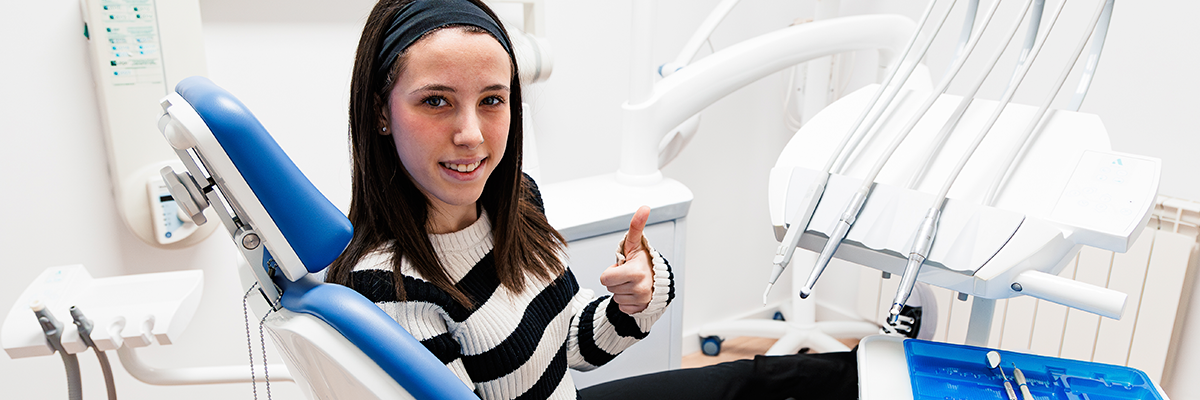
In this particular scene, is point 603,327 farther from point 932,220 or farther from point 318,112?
point 318,112

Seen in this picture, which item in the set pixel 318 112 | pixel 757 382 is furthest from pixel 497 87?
pixel 318 112

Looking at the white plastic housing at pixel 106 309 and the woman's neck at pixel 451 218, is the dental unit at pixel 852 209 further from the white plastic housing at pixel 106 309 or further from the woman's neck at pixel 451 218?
the white plastic housing at pixel 106 309

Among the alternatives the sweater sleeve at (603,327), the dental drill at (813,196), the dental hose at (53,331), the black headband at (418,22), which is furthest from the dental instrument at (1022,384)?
the dental hose at (53,331)

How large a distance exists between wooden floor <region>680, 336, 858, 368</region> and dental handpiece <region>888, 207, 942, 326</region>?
1.63 m

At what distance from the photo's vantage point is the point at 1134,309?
1781mm

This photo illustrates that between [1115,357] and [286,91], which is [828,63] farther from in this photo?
[286,91]

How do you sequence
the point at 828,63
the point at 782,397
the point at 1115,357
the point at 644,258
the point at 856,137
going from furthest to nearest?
the point at 828,63
the point at 1115,357
the point at 782,397
the point at 856,137
the point at 644,258

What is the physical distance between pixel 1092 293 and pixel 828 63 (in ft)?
4.49

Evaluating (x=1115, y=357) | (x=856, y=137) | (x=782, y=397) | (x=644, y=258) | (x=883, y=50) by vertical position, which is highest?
(x=883, y=50)

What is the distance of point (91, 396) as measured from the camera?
145 cm

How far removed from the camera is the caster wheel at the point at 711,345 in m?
2.42

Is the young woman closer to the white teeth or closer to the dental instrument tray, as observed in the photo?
the white teeth

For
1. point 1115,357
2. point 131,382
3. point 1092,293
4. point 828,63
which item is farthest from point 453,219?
point 1115,357

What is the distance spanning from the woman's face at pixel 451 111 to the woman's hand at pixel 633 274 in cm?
18
